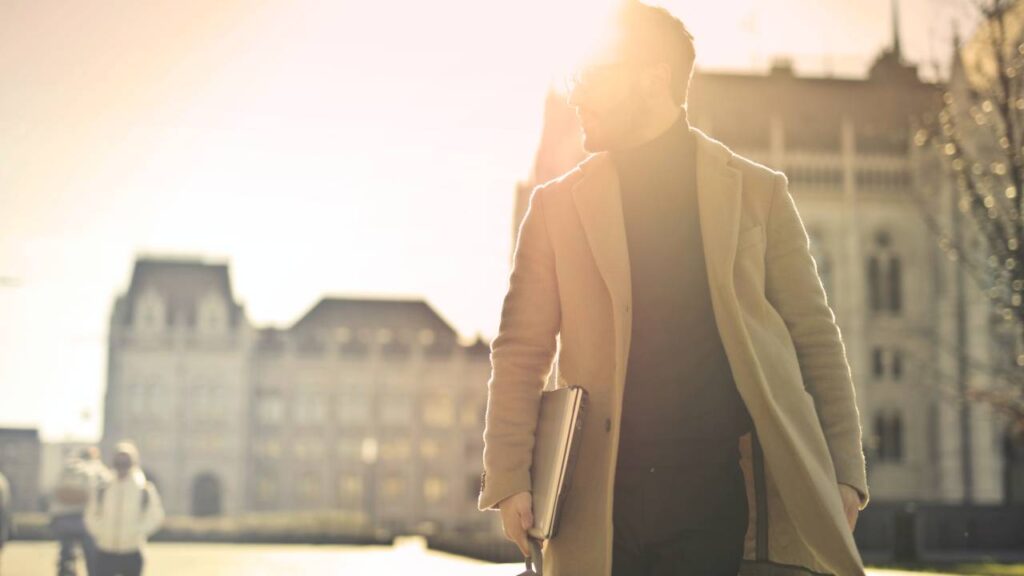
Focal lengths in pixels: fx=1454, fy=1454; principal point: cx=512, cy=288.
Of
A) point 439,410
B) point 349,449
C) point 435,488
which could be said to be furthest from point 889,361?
point 349,449

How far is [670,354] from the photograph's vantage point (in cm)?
287

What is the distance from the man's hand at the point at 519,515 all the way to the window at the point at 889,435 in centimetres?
5521

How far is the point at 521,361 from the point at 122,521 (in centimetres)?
877

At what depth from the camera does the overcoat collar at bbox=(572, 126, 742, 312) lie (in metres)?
2.93

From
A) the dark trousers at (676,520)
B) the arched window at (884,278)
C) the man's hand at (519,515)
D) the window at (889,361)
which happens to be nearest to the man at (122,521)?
the man's hand at (519,515)

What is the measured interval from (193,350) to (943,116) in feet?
244

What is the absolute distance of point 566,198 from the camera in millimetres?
3178

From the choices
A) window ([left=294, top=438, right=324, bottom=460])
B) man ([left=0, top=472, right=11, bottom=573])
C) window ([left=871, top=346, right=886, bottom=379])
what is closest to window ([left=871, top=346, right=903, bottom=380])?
window ([left=871, top=346, right=886, bottom=379])

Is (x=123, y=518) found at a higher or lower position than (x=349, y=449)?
higher

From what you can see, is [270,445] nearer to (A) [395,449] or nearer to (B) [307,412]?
(B) [307,412]

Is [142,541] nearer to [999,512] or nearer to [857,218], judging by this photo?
[999,512]

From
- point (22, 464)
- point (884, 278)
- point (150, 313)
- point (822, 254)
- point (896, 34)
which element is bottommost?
point (22, 464)

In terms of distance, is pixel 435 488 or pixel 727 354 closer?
pixel 727 354

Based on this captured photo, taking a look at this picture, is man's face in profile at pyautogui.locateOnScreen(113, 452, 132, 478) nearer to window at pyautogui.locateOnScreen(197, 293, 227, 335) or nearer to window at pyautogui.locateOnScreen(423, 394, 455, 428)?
window at pyautogui.locateOnScreen(197, 293, 227, 335)
